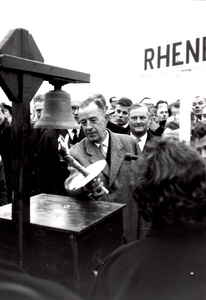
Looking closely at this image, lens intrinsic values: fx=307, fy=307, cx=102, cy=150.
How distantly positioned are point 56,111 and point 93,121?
78cm

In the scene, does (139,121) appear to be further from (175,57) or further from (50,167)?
(175,57)

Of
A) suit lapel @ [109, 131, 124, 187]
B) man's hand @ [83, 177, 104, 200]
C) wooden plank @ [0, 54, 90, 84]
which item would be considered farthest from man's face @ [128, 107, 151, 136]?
wooden plank @ [0, 54, 90, 84]

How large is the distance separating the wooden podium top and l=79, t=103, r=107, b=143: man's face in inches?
25.4

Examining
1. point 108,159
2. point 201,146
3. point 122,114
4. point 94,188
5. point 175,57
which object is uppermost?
point 175,57

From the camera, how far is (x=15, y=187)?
1.59 meters

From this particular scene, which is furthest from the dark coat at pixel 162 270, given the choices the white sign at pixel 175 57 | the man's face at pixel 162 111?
the man's face at pixel 162 111

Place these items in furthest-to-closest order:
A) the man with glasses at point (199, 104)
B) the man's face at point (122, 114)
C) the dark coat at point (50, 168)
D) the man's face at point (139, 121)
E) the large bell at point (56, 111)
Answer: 1. the man's face at point (122, 114)
2. the man with glasses at point (199, 104)
3. the dark coat at point (50, 168)
4. the man's face at point (139, 121)
5. the large bell at point (56, 111)

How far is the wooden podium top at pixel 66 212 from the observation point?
5.28 ft

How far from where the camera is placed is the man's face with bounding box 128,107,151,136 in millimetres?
3619

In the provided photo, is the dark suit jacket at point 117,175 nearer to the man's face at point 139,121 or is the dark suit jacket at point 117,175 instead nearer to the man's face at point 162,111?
the man's face at point 139,121

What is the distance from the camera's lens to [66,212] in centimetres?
186

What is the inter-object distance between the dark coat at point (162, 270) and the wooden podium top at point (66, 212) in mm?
413

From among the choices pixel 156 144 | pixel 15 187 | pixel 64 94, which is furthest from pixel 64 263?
pixel 64 94

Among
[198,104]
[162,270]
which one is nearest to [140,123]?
[198,104]
